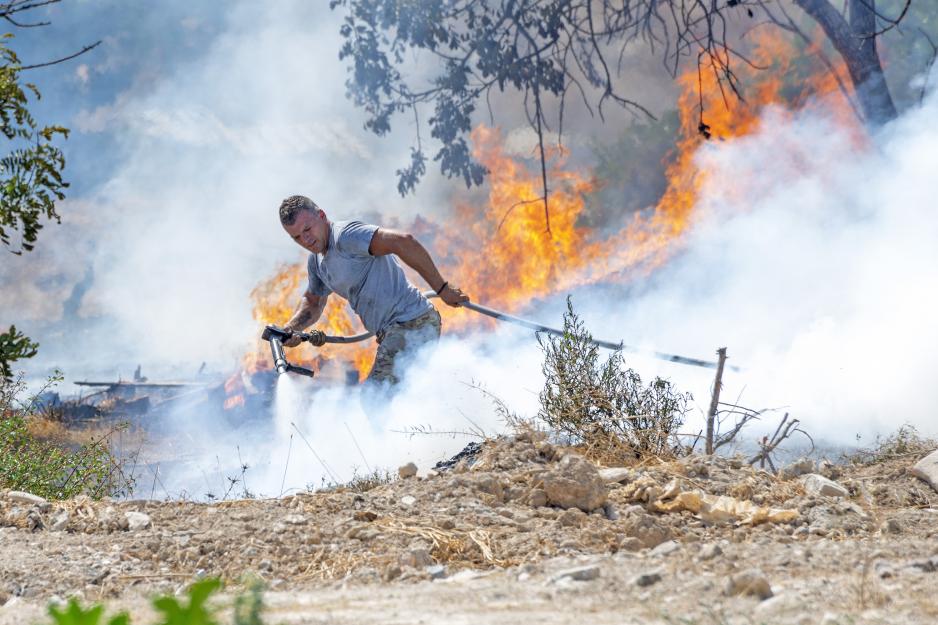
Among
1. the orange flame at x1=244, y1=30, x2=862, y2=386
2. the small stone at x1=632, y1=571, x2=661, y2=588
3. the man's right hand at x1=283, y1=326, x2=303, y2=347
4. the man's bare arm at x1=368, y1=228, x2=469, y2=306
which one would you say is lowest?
the small stone at x1=632, y1=571, x2=661, y2=588

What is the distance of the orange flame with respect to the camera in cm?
1237

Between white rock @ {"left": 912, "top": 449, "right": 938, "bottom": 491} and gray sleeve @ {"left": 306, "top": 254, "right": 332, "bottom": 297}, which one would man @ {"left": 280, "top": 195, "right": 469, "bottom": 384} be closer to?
gray sleeve @ {"left": 306, "top": 254, "right": 332, "bottom": 297}

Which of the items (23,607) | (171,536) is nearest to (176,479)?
(171,536)

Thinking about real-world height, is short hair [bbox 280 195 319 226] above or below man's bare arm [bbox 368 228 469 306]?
above

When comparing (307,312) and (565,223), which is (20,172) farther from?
(565,223)

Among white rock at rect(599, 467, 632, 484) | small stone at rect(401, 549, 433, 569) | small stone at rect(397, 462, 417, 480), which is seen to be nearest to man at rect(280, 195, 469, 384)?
small stone at rect(397, 462, 417, 480)

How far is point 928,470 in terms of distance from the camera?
4.57m

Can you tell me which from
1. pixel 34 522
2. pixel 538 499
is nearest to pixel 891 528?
Answer: pixel 538 499

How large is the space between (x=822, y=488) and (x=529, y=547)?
1.49 meters

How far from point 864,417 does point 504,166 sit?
7.09 meters

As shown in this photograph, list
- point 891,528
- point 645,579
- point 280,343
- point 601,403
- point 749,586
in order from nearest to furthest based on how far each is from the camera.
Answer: point 749,586
point 645,579
point 891,528
point 601,403
point 280,343

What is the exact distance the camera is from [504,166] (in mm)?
13523

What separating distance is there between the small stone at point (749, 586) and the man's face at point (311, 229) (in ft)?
13.3

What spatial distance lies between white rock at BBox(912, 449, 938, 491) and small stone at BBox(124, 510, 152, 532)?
140 inches
